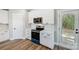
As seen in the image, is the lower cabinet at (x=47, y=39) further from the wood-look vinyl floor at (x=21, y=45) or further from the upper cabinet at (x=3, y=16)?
the upper cabinet at (x=3, y=16)

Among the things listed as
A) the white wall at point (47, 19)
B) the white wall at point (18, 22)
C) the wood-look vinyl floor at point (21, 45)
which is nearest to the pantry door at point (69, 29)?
the white wall at point (47, 19)

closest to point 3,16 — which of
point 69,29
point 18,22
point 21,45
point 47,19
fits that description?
point 18,22

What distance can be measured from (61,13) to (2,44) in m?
0.82

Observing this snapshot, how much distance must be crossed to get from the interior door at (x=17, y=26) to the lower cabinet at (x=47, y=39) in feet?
0.90

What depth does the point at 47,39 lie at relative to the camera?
1.28 m

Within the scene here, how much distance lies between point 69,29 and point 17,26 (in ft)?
2.17

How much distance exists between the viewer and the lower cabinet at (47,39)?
4.09 ft

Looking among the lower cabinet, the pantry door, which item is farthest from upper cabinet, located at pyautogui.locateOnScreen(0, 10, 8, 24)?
the pantry door

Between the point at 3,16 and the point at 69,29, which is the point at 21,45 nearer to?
the point at 3,16

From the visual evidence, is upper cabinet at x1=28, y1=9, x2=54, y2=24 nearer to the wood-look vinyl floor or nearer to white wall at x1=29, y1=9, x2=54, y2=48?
white wall at x1=29, y1=9, x2=54, y2=48

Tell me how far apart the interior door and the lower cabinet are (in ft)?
0.90

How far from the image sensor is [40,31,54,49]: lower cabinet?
4.09ft
